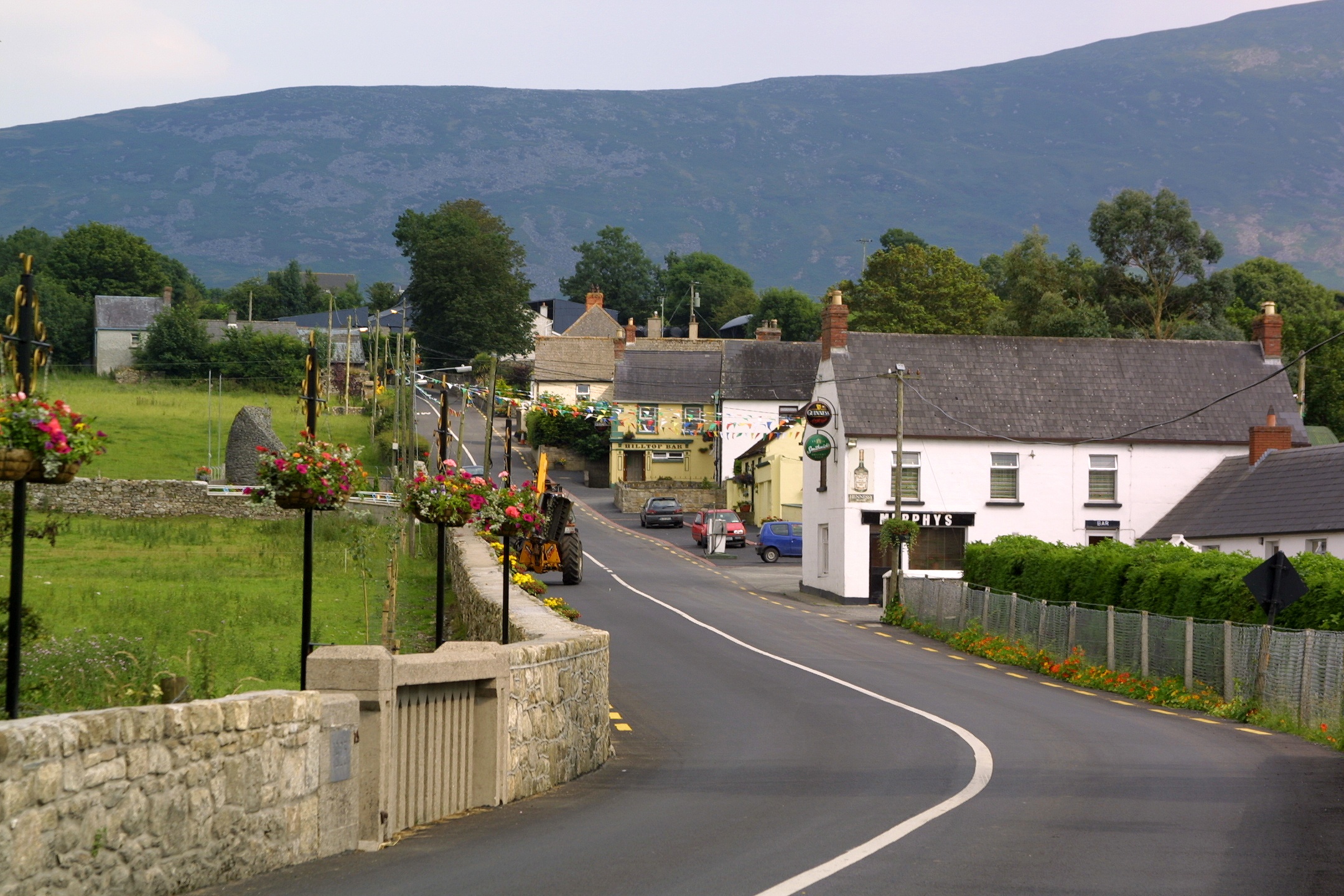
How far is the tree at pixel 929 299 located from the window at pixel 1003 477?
46196mm

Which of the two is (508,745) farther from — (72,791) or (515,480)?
(515,480)

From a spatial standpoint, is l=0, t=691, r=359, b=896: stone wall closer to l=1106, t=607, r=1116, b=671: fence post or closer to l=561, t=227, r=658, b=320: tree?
l=1106, t=607, r=1116, b=671: fence post

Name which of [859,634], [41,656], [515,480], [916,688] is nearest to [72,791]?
[41,656]

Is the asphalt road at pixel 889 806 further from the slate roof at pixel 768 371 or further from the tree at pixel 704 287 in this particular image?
the tree at pixel 704 287

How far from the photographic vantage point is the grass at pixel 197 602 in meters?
13.5

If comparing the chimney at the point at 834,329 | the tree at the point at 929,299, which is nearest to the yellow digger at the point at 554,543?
the chimney at the point at 834,329

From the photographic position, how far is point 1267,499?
38.4 meters

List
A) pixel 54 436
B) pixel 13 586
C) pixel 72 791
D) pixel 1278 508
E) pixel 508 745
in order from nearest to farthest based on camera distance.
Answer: pixel 72 791, pixel 54 436, pixel 13 586, pixel 508 745, pixel 1278 508

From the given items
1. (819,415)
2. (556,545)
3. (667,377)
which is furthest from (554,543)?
(667,377)

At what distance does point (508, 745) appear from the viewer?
12352 millimetres

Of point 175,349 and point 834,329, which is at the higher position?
point 175,349

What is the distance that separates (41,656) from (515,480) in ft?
207

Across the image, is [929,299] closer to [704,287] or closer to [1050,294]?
[1050,294]

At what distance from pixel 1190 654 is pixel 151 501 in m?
32.6
